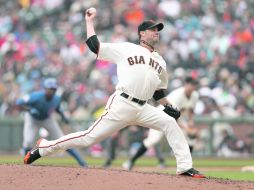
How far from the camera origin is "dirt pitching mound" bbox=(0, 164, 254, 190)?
26.4 feet

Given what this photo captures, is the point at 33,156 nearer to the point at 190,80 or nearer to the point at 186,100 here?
the point at 190,80

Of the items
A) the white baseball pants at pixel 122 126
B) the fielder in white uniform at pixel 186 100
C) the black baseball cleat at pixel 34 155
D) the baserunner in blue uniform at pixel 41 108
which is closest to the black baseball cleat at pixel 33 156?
the black baseball cleat at pixel 34 155

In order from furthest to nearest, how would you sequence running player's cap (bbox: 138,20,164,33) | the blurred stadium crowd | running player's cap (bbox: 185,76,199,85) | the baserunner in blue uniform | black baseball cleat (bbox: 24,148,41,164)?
the blurred stadium crowd
the baserunner in blue uniform
running player's cap (bbox: 185,76,199,85)
black baseball cleat (bbox: 24,148,41,164)
running player's cap (bbox: 138,20,164,33)

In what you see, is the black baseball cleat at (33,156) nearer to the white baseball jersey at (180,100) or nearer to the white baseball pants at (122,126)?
the white baseball pants at (122,126)

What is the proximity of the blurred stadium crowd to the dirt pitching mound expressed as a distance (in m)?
10.6

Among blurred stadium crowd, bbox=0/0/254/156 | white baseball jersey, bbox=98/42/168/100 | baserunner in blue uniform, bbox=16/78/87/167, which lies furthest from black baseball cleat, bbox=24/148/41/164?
blurred stadium crowd, bbox=0/0/254/156

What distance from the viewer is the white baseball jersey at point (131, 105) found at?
28.7 feet

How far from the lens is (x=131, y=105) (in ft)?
28.7

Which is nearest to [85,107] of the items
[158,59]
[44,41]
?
[44,41]

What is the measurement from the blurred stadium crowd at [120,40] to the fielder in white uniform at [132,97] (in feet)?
33.8

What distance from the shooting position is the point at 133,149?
19.3 meters

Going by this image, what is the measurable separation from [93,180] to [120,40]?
13.4 metres

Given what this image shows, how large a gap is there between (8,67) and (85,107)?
327 centimetres

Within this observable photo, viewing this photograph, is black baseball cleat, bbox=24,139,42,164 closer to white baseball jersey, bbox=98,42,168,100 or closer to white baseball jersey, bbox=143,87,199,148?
white baseball jersey, bbox=98,42,168,100
